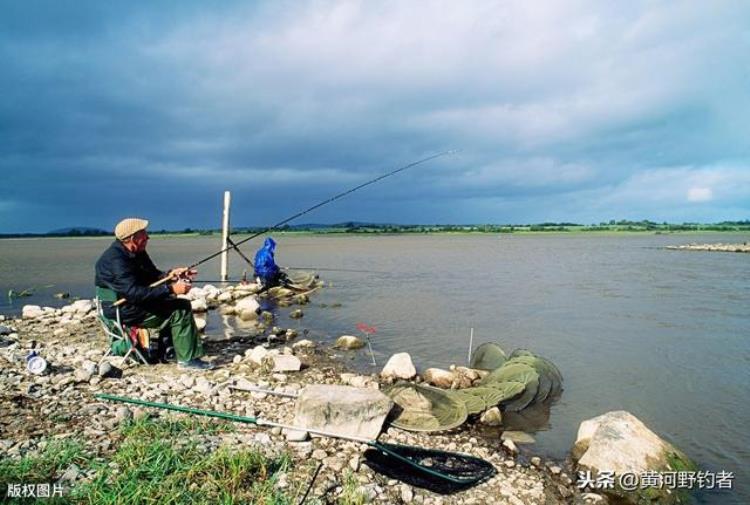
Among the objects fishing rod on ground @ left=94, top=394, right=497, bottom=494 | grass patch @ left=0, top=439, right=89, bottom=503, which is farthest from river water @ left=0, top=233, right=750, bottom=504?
grass patch @ left=0, top=439, right=89, bottom=503

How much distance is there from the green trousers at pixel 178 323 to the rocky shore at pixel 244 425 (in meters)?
0.32

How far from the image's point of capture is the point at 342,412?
15.6ft

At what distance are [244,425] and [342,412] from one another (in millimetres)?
1092

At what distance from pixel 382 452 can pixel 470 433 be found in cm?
157

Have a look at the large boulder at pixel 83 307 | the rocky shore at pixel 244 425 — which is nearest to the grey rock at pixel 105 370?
the rocky shore at pixel 244 425

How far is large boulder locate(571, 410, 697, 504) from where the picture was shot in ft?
14.4

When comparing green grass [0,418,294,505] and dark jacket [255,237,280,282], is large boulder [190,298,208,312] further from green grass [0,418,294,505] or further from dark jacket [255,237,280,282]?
green grass [0,418,294,505]

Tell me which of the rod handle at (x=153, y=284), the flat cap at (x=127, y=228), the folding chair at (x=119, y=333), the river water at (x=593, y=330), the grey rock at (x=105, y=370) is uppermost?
the flat cap at (x=127, y=228)

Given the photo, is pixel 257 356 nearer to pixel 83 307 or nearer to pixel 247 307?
pixel 247 307

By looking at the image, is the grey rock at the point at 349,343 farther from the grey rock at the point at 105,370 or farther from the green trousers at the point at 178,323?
the grey rock at the point at 105,370

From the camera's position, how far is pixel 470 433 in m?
5.63

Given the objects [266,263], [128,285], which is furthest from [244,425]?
[266,263]

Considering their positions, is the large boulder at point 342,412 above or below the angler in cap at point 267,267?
below

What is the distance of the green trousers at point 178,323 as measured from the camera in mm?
6801
